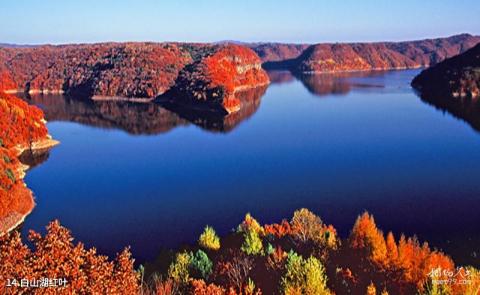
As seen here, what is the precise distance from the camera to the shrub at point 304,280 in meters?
19.0

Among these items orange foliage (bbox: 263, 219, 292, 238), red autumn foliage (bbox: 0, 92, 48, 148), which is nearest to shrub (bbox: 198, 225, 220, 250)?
orange foliage (bbox: 263, 219, 292, 238)

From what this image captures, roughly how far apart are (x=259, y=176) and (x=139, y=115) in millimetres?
69977

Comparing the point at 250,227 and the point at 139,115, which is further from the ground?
the point at 250,227

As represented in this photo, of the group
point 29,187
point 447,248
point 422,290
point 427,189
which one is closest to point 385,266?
point 422,290

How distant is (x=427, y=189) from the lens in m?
46.1

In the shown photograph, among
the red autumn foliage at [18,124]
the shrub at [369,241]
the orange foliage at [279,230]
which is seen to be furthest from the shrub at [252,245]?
the red autumn foliage at [18,124]

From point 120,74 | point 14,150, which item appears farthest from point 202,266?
point 120,74

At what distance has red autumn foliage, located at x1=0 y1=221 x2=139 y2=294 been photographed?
998 cm

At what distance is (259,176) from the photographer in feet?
178

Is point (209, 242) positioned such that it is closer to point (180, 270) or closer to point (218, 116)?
point (180, 270)

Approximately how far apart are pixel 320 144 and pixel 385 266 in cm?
4817

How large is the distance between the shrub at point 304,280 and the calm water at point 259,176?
16718mm

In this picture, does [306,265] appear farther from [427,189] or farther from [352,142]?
[352,142]

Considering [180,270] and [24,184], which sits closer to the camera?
[180,270]
